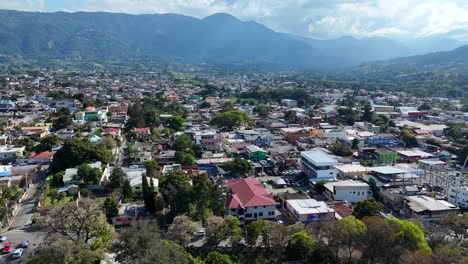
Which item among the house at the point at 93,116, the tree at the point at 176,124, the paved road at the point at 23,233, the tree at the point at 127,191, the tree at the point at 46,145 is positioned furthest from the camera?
the house at the point at 93,116

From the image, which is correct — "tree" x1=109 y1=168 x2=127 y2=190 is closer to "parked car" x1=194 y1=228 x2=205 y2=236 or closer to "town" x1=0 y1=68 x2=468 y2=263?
"town" x1=0 y1=68 x2=468 y2=263

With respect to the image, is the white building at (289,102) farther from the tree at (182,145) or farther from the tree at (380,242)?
the tree at (380,242)

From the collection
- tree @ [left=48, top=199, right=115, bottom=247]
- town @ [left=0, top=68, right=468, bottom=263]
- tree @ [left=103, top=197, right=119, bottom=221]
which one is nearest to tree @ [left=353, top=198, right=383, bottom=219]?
town @ [left=0, top=68, right=468, bottom=263]

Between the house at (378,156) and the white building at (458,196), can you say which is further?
the house at (378,156)

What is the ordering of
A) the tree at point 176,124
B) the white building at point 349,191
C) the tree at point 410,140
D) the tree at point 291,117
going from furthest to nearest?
the tree at point 291,117, the tree at point 176,124, the tree at point 410,140, the white building at point 349,191

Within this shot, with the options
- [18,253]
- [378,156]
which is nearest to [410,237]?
[378,156]

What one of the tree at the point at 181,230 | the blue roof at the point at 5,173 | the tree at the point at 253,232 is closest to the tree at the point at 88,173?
the blue roof at the point at 5,173

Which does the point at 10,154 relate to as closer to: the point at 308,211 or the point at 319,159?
the point at 308,211

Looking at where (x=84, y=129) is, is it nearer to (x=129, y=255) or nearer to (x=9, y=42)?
(x=129, y=255)
